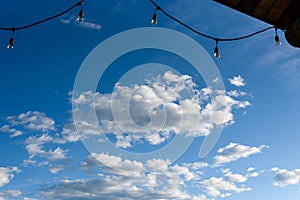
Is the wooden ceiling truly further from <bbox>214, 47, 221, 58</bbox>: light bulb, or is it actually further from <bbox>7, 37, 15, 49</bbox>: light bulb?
<bbox>7, 37, 15, 49</bbox>: light bulb

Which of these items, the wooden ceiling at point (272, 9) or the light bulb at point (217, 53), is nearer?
the wooden ceiling at point (272, 9)

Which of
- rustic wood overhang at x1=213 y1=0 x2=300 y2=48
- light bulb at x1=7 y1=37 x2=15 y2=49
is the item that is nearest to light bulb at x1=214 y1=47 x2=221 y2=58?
rustic wood overhang at x1=213 y1=0 x2=300 y2=48

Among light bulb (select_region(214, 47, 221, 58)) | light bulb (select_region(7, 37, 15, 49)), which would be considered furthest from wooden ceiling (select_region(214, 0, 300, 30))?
light bulb (select_region(7, 37, 15, 49))

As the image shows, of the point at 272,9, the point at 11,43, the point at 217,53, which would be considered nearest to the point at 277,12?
the point at 272,9

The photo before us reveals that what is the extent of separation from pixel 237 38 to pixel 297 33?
1.73 metres

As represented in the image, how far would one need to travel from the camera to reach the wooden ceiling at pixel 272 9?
5.25 m

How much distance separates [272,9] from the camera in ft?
17.7

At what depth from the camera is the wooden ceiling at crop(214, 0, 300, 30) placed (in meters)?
5.25

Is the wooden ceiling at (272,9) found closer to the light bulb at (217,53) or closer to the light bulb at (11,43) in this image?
the light bulb at (217,53)

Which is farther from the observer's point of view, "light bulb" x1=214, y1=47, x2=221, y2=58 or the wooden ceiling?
"light bulb" x1=214, y1=47, x2=221, y2=58

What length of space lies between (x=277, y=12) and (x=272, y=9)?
124mm

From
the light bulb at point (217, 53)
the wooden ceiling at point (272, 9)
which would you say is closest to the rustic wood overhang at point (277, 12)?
the wooden ceiling at point (272, 9)

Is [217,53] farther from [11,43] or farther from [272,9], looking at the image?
[11,43]

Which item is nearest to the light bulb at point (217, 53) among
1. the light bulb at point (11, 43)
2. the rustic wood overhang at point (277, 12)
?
the rustic wood overhang at point (277, 12)
